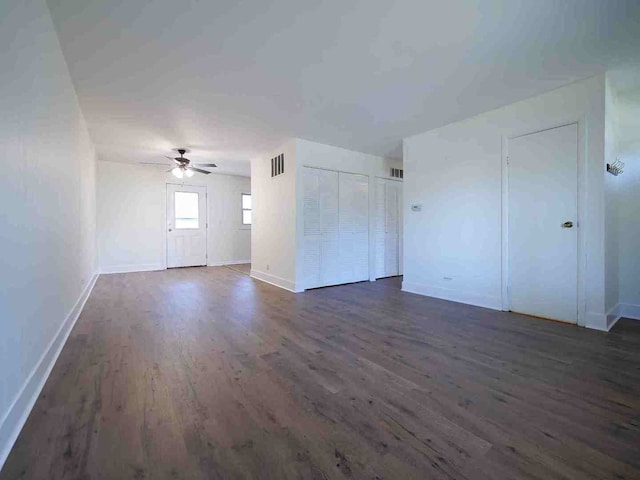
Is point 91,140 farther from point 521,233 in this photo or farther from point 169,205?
point 521,233

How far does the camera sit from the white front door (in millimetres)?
7195

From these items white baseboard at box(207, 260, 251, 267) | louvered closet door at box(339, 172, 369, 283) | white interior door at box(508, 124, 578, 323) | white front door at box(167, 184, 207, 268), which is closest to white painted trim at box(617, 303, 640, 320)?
white interior door at box(508, 124, 578, 323)

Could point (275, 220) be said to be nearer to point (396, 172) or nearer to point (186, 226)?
point (396, 172)

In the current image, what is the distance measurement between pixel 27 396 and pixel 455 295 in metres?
4.35

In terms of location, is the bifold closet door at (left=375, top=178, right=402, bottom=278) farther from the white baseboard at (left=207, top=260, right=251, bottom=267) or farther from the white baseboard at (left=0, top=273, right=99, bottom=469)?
the white baseboard at (left=0, top=273, right=99, bottom=469)

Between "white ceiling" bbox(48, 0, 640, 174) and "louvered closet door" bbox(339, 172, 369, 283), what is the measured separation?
4.85 ft

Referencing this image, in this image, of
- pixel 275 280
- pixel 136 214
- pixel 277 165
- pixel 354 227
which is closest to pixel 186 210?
pixel 136 214

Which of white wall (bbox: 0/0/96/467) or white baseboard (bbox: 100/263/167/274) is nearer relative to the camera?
white wall (bbox: 0/0/96/467)

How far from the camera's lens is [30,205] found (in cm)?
169

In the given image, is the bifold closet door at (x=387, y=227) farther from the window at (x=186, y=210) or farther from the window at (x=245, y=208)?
the window at (x=186, y=210)

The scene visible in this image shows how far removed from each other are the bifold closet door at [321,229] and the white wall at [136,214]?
13.4 ft

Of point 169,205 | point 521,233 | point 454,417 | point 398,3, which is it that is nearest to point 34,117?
point 398,3

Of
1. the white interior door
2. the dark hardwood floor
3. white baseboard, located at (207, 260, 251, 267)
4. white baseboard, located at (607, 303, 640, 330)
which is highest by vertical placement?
the white interior door

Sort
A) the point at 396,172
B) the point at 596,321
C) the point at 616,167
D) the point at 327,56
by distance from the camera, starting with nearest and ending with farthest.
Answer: the point at 327,56 < the point at 596,321 < the point at 616,167 < the point at 396,172
